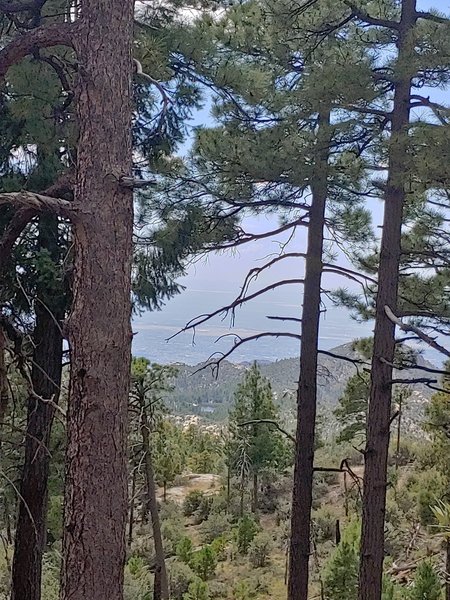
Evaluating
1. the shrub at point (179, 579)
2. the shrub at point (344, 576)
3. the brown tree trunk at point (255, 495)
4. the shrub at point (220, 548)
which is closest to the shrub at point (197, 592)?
the shrub at point (179, 579)

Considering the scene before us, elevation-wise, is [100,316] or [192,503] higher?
[100,316]

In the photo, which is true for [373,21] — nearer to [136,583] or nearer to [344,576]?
[344,576]

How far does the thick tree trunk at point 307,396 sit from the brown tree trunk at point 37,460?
2039mm

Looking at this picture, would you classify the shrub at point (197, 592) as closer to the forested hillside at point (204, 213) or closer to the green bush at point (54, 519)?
the green bush at point (54, 519)

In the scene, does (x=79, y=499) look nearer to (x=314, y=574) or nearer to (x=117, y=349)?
(x=117, y=349)

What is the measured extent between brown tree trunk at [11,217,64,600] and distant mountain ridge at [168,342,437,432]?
4.31 feet

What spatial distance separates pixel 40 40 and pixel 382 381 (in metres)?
3.04

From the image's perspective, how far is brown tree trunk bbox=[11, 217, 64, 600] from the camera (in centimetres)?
415

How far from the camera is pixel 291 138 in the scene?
14.4ft

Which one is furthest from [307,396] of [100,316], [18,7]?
[18,7]

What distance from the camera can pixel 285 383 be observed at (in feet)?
46.3

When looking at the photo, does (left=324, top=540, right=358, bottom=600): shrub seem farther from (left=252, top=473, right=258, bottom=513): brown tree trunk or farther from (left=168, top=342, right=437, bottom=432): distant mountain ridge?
(left=252, top=473, right=258, bottom=513): brown tree trunk

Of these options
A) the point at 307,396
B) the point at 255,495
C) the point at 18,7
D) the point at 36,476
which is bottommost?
the point at 255,495

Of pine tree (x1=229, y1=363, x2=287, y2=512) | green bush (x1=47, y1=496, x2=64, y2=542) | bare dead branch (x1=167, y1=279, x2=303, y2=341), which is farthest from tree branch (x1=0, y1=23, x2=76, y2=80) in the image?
pine tree (x1=229, y1=363, x2=287, y2=512)
